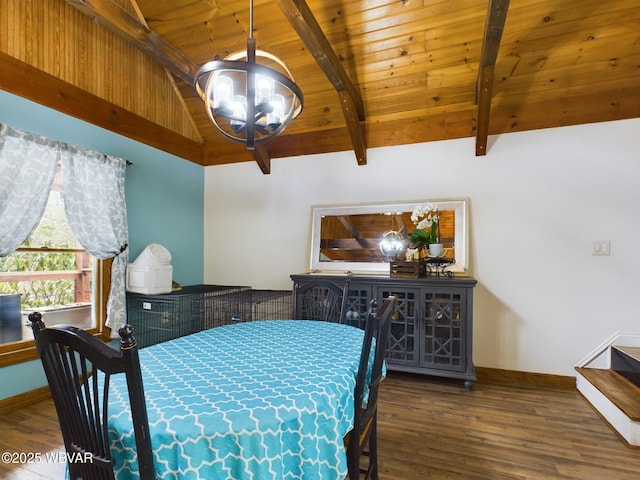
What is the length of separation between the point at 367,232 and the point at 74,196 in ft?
8.65

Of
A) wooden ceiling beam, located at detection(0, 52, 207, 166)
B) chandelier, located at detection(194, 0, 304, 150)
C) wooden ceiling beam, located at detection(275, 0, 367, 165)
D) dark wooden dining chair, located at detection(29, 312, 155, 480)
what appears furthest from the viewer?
wooden ceiling beam, located at detection(0, 52, 207, 166)

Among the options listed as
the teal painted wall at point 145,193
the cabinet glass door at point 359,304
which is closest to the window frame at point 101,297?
the teal painted wall at point 145,193

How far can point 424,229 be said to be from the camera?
309 centimetres

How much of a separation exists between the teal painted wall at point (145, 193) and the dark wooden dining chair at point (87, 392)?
209cm

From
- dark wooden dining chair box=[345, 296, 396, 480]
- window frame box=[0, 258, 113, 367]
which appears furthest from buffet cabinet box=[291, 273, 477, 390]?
window frame box=[0, 258, 113, 367]

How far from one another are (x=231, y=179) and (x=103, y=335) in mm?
2159

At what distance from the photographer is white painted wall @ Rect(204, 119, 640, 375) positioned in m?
2.75

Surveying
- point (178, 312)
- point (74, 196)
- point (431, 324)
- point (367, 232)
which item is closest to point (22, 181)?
point (74, 196)

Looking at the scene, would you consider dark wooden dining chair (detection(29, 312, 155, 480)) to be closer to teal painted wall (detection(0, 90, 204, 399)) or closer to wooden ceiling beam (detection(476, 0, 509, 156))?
teal painted wall (detection(0, 90, 204, 399))

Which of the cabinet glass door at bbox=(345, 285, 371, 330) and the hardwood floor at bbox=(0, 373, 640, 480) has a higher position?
the cabinet glass door at bbox=(345, 285, 371, 330)

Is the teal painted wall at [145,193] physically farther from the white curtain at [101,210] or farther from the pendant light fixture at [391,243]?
the pendant light fixture at [391,243]

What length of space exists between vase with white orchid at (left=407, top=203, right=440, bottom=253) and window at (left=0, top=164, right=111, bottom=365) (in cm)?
282

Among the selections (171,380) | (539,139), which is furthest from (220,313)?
(539,139)

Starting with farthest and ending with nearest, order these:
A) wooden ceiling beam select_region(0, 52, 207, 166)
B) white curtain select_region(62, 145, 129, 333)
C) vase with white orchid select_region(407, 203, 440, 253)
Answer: vase with white orchid select_region(407, 203, 440, 253) → white curtain select_region(62, 145, 129, 333) → wooden ceiling beam select_region(0, 52, 207, 166)
